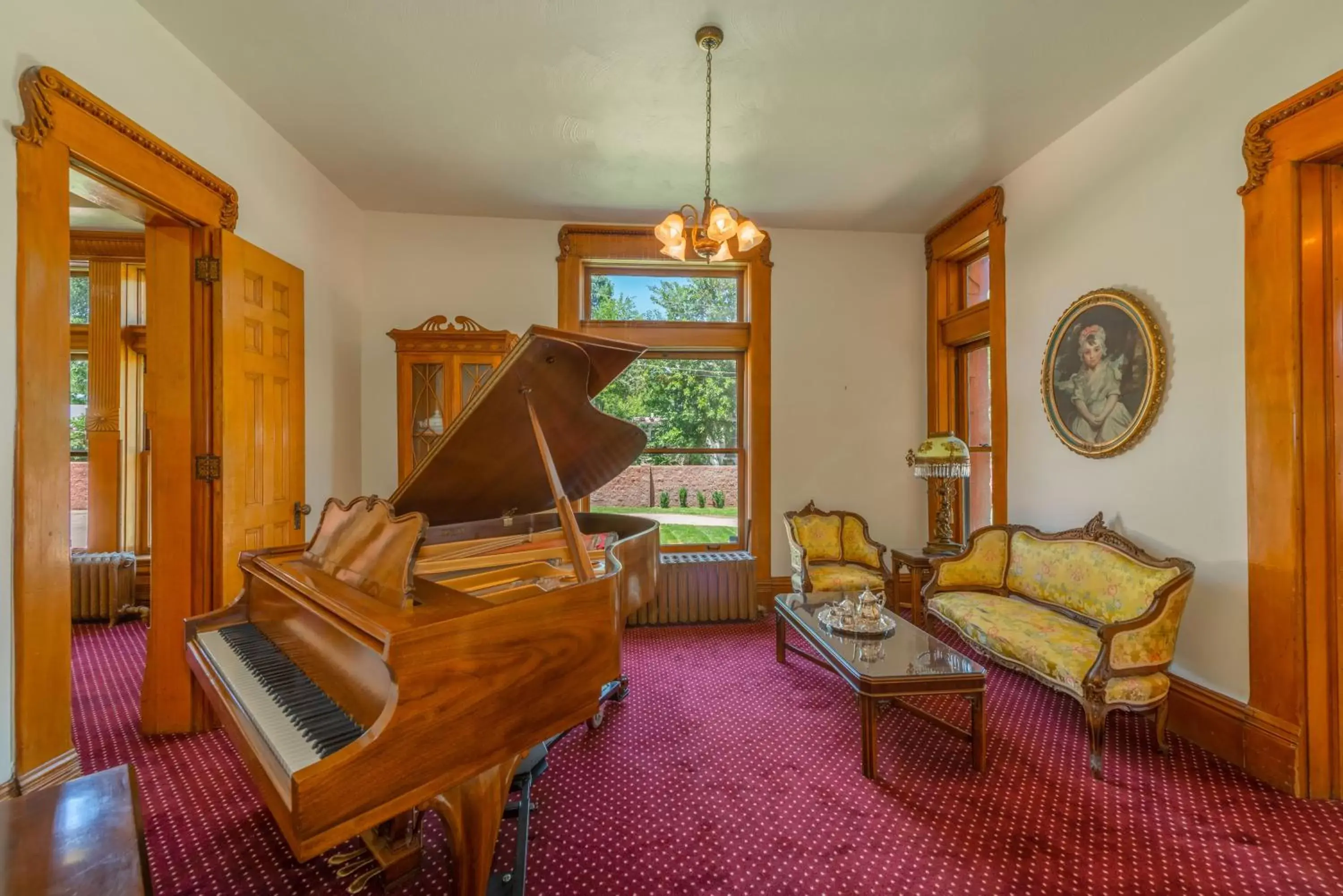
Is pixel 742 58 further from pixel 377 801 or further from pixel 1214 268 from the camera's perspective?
pixel 377 801

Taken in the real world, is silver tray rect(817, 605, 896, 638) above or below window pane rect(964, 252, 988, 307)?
below

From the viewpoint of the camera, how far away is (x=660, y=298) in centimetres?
459

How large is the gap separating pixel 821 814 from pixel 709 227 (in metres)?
2.39

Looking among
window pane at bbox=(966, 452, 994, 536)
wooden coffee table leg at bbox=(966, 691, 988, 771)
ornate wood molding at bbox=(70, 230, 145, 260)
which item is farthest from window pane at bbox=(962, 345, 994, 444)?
ornate wood molding at bbox=(70, 230, 145, 260)

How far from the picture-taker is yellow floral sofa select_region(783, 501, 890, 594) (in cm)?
395

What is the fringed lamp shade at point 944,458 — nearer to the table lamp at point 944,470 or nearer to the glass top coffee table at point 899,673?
the table lamp at point 944,470

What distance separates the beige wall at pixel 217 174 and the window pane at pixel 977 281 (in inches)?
185

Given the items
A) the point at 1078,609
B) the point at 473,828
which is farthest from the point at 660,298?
the point at 473,828

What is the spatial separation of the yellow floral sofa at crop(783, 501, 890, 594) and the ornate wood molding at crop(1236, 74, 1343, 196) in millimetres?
2787

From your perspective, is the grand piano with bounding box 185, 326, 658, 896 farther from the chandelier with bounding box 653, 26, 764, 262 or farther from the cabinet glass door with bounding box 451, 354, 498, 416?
the cabinet glass door with bounding box 451, 354, 498, 416

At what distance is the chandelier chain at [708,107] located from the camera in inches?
98.6

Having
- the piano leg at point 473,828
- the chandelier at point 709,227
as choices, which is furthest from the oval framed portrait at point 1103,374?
the piano leg at point 473,828

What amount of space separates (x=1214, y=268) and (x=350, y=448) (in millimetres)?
5117

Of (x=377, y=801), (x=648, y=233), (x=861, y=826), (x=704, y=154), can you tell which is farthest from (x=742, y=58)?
(x=861, y=826)
